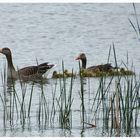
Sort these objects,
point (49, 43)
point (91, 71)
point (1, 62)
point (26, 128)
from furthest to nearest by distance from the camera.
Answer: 1. point (49, 43)
2. point (1, 62)
3. point (91, 71)
4. point (26, 128)

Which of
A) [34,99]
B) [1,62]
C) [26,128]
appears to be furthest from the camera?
[1,62]

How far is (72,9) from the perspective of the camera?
21.2m

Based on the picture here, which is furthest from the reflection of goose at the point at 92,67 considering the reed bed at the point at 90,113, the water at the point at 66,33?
the reed bed at the point at 90,113

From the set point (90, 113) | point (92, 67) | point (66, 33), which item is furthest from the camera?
point (66, 33)

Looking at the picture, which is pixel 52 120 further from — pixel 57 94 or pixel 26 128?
pixel 57 94

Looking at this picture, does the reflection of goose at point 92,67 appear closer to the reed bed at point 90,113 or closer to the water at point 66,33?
the water at point 66,33

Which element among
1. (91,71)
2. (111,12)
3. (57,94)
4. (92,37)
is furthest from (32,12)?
(57,94)

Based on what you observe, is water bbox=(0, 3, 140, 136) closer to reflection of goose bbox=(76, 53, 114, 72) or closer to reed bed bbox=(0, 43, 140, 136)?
reflection of goose bbox=(76, 53, 114, 72)

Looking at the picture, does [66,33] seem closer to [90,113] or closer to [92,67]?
[92,67]

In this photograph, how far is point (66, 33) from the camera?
1856 cm

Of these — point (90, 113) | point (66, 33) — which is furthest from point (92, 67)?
point (90, 113)

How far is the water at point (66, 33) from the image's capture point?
52.6 ft

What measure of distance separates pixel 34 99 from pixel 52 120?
6.21ft

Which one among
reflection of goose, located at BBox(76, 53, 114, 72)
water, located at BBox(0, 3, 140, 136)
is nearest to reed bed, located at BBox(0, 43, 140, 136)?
water, located at BBox(0, 3, 140, 136)
